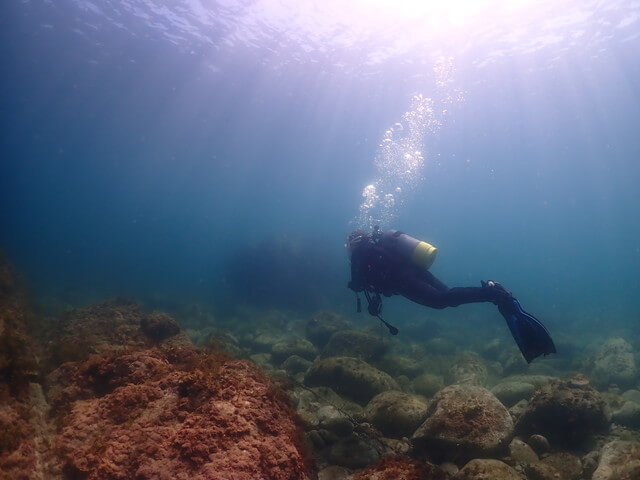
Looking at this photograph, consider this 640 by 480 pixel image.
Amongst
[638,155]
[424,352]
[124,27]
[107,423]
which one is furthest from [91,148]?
[638,155]

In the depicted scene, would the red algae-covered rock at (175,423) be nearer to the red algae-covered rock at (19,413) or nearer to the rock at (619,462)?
the red algae-covered rock at (19,413)

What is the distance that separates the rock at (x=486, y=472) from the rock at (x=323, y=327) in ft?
34.3

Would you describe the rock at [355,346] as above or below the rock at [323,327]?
above

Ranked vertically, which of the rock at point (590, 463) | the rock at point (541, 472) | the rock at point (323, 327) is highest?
the rock at point (590, 463)

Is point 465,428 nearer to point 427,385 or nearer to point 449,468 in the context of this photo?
point 449,468

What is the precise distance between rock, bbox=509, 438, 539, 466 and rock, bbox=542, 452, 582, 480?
170 mm

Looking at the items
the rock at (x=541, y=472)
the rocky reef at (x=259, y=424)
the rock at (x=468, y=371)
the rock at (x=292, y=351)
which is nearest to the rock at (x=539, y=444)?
the rocky reef at (x=259, y=424)

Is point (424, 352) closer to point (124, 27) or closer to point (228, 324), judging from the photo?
point (228, 324)

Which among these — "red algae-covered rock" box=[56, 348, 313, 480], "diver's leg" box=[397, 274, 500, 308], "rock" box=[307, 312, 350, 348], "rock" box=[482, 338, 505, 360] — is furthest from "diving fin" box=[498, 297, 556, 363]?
"rock" box=[482, 338, 505, 360]

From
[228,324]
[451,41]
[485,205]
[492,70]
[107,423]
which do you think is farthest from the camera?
[485,205]

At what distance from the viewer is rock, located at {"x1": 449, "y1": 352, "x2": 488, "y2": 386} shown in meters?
10.0

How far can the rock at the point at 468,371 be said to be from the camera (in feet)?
32.8

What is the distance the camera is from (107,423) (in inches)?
140

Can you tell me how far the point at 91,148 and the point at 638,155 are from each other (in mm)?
95582
